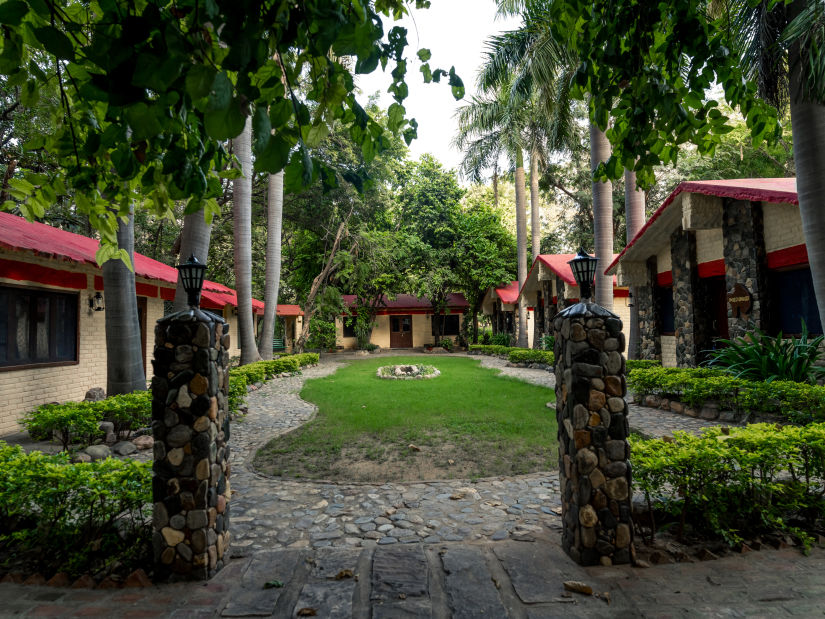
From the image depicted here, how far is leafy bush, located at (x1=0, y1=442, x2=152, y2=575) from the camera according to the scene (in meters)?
3.09

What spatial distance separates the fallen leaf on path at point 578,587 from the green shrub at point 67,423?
6181mm

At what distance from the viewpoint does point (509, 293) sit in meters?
25.5

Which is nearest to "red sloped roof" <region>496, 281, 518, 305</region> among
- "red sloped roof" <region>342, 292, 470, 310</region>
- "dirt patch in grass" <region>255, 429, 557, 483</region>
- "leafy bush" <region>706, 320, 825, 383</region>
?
"red sloped roof" <region>342, 292, 470, 310</region>

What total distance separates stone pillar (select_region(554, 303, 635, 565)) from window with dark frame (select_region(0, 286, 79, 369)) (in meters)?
8.68

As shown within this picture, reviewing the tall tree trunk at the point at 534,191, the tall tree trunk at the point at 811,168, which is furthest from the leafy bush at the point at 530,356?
the tall tree trunk at the point at 811,168

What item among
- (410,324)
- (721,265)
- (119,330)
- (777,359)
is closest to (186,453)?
(119,330)

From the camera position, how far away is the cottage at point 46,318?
23.3ft

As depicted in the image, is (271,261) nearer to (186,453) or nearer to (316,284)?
(316,284)

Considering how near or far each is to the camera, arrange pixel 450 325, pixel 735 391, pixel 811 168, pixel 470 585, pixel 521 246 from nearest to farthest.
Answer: pixel 470 585 < pixel 811 168 < pixel 735 391 < pixel 521 246 < pixel 450 325

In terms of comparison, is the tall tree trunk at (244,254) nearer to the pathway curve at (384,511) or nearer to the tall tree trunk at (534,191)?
the pathway curve at (384,511)

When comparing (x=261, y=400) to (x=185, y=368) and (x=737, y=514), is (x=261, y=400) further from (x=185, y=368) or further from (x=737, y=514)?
(x=737, y=514)

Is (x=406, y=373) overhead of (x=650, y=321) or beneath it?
beneath

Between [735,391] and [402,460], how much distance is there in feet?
18.5

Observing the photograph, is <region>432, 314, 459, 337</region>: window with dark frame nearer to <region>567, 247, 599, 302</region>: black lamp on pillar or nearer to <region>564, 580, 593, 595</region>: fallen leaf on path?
<region>567, 247, 599, 302</region>: black lamp on pillar
